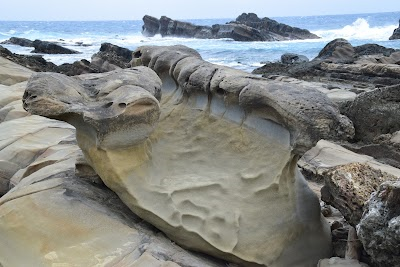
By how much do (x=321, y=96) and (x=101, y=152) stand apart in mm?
862

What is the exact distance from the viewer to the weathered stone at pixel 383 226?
1746 millimetres

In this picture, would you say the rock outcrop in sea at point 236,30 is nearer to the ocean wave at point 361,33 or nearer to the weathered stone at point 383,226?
the ocean wave at point 361,33

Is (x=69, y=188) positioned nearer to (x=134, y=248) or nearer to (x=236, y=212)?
(x=134, y=248)

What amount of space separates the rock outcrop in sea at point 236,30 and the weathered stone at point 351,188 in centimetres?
2826

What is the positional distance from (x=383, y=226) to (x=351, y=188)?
337mm

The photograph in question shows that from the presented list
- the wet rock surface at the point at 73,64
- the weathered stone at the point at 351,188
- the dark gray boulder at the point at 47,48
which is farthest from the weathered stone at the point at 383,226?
the dark gray boulder at the point at 47,48

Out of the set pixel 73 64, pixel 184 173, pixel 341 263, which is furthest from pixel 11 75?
pixel 341 263

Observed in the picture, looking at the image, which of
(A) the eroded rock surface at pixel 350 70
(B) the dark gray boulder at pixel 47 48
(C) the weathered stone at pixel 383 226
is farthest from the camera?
(B) the dark gray boulder at pixel 47 48

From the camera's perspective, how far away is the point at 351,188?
6.93 feet

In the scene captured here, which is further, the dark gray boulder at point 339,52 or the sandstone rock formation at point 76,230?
the dark gray boulder at point 339,52

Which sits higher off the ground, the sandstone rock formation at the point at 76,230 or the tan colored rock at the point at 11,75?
the sandstone rock formation at the point at 76,230

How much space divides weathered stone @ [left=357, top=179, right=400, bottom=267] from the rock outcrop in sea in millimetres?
28646

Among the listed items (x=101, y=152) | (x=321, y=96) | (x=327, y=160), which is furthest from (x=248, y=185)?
(x=327, y=160)

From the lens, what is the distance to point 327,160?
343 cm
